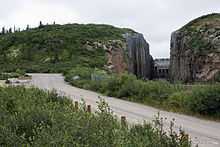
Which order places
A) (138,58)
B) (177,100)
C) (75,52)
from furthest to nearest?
(75,52) → (138,58) → (177,100)

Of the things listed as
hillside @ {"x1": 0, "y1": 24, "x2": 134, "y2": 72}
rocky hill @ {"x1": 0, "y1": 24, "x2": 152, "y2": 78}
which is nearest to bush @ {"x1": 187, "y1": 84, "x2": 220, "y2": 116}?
rocky hill @ {"x1": 0, "y1": 24, "x2": 152, "y2": 78}

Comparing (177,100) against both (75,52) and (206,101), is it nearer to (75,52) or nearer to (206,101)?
(206,101)

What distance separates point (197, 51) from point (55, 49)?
1936 inches

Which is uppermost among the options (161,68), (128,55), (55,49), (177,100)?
(55,49)

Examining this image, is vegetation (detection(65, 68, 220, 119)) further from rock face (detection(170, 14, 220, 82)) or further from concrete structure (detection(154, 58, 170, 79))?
concrete structure (detection(154, 58, 170, 79))

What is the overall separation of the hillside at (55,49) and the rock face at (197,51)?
23.2 metres

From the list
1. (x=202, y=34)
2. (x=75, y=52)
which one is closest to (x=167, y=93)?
(x=202, y=34)

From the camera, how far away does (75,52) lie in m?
94.2

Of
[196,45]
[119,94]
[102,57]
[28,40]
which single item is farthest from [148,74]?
[119,94]

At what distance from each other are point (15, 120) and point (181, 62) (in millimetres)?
50552

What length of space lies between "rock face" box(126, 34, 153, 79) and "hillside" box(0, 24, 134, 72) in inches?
156

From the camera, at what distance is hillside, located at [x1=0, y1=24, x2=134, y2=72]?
86.8 meters

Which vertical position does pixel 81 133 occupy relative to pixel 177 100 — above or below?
above

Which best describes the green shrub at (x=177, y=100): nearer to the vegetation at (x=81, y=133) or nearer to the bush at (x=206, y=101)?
the bush at (x=206, y=101)
